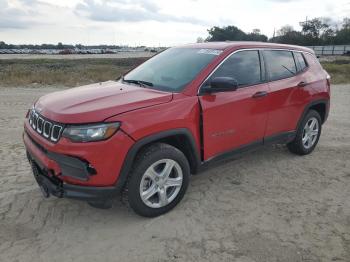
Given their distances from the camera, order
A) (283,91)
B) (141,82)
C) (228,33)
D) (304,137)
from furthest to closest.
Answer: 1. (228,33)
2. (304,137)
3. (283,91)
4. (141,82)

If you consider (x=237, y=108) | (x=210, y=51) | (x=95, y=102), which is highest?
(x=210, y=51)

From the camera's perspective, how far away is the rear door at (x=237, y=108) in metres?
3.90

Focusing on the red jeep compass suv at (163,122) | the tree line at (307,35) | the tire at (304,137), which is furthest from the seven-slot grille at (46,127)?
the tree line at (307,35)

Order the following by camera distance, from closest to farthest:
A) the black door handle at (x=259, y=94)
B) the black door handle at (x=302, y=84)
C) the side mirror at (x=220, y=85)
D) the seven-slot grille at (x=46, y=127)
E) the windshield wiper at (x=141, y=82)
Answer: the seven-slot grille at (x=46, y=127), the side mirror at (x=220, y=85), the windshield wiper at (x=141, y=82), the black door handle at (x=259, y=94), the black door handle at (x=302, y=84)

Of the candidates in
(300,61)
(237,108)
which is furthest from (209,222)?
(300,61)

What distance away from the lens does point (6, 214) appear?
3734 mm

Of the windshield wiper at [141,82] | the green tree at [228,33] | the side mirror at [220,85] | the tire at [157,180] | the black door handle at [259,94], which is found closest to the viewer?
the tire at [157,180]

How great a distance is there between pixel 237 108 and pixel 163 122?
1.08 metres

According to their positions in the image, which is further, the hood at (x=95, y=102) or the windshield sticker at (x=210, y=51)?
the windshield sticker at (x=210, y=51)

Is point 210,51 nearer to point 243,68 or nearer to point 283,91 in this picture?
point 243,68

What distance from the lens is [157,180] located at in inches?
142

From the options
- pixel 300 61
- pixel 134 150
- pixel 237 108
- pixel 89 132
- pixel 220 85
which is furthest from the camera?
pixel 300 61

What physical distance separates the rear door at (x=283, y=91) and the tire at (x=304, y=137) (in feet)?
0.82

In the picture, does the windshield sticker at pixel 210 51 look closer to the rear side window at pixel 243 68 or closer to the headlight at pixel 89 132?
the rear side window at pixel 243 68
